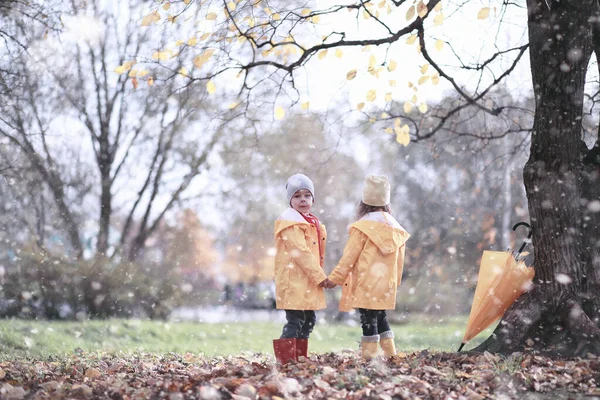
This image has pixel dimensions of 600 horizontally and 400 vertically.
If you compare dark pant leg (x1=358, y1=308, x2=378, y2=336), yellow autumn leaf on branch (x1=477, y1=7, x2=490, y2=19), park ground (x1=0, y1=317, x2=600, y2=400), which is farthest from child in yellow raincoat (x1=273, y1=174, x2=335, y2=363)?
yellow autumn leaf on branch (x1=477, y1=7, x2=490, y2=19)

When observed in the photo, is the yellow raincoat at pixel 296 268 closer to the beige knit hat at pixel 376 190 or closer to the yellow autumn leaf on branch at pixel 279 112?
the beige knit hat at pixel 376 190

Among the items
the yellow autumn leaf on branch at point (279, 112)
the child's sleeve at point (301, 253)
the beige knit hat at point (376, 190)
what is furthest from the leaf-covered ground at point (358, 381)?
the yellow autumn leaf on branch at point (279, 112)

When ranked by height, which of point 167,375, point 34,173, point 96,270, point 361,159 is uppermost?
point 361,159

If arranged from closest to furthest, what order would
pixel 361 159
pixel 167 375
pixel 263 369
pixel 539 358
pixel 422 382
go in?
1. pixel 422 382
2. pixel 263 369
3. pixel 539 358
4. pixel 167 375
5. pixel 361 159

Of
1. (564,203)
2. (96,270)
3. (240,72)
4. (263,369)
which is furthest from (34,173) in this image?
(564,203)

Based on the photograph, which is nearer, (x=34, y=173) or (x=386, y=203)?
(x=386, y=203)

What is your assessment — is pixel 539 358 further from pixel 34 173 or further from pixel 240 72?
pixel 34 173

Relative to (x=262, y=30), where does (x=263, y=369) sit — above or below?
below

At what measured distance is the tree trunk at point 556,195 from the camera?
5.46 meters

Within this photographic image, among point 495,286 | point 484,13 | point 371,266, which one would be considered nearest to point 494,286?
point 495,286

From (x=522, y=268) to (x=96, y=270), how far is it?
29.5 ft

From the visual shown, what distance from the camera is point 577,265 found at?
5668mm

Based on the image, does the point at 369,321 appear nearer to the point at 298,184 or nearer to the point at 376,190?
the point at 376,190

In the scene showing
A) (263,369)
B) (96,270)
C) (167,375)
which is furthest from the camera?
(96,270)
